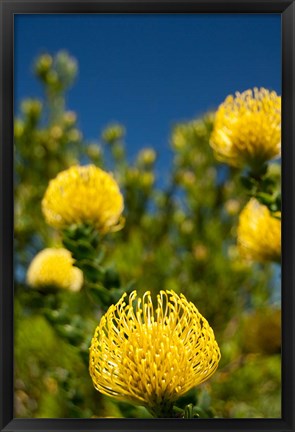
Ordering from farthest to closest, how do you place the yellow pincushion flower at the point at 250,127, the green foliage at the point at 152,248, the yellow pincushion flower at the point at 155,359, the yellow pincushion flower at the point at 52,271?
the green foliage at the point at 152,248
the yellow pincushion flower at the point at 52,271
the yellow pincushion flower at the point at 250,127
the yellow pincushion flower at the point at 155,359

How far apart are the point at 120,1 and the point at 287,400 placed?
1.86 feet

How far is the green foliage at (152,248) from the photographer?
118cm

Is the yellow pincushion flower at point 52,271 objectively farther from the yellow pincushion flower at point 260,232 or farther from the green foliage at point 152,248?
the yellow pincushion flower at point 260,232

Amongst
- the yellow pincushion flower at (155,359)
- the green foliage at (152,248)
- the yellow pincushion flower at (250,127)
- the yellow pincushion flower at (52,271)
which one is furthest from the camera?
the green foliage at (152,248)

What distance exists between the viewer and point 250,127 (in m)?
0.80

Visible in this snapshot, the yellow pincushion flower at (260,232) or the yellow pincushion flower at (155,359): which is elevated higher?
the yellow pincushion flower at (260,232)

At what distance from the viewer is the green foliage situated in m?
1.18

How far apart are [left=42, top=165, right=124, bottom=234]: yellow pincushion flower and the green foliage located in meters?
0.27

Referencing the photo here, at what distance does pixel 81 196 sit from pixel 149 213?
0.63 m

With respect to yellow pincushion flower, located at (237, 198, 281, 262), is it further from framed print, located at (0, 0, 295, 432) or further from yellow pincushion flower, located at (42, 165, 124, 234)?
A: yellow pincushion flower, located at (42, 165, 124, 234)

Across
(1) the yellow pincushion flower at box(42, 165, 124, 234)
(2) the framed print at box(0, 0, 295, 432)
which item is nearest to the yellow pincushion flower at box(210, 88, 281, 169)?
(2) the framed print at box(0, 0, 295, 432)

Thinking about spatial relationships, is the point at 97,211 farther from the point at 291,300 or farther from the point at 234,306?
the point at 234,306

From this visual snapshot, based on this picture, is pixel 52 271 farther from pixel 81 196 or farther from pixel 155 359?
pixel 155 359

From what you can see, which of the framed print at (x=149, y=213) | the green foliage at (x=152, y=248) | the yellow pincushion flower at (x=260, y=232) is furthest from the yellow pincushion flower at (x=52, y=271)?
the yellow pincushion flower at (x=260, y=232)
